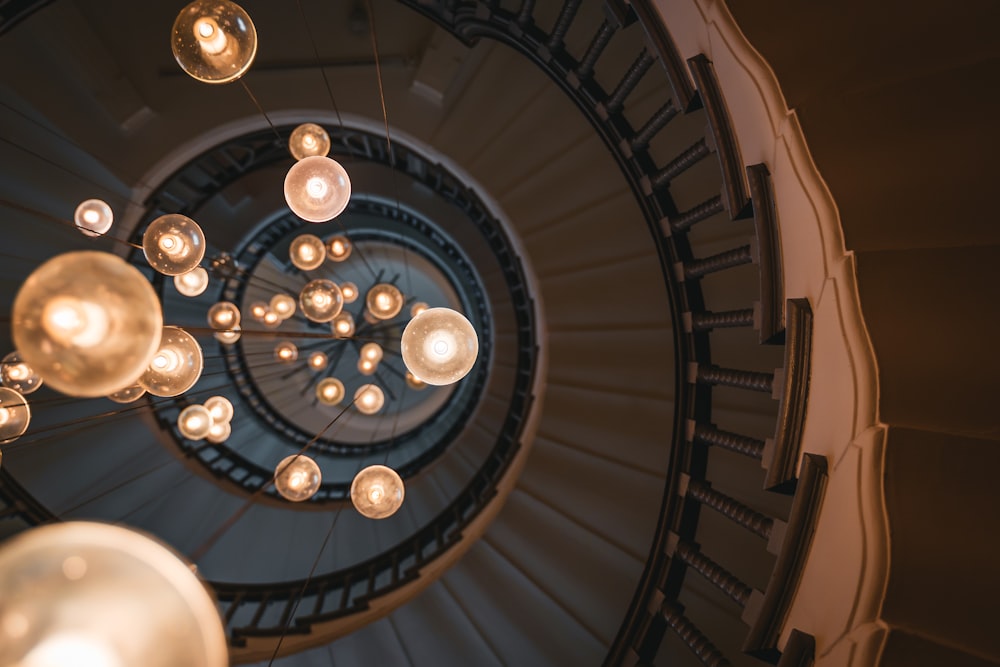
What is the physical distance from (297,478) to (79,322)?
6.98ft

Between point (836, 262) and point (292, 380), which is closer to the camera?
point (836, 262)

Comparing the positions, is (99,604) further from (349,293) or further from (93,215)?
(349,293)

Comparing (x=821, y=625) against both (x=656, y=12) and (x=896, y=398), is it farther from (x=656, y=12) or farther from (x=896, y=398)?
(x=656, y=12)

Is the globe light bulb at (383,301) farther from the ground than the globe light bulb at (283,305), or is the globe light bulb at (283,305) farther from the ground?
the globe light bulb at (383,301)

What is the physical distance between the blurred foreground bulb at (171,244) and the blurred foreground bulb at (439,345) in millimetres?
1144

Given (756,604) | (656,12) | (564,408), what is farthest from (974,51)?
(564,408)

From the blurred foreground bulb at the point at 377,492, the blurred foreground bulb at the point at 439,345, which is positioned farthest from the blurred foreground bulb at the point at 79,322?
the blurred foreground bulb at the point at 377,492

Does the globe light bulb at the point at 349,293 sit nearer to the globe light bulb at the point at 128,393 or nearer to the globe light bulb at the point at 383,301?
the globe light bulb at the point at 383,301

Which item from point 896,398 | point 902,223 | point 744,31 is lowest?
point 896,398

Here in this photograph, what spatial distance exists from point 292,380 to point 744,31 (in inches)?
313

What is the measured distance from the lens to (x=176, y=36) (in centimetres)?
166

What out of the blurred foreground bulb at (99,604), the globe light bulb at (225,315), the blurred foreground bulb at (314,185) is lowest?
the blurred foreground bulb at (99,604)

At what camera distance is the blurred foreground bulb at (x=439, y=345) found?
1786 mm

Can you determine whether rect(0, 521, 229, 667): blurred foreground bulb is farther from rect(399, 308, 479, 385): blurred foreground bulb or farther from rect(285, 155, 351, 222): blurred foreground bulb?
rect(285, 155, 351, 222): blurred foreground bulb
